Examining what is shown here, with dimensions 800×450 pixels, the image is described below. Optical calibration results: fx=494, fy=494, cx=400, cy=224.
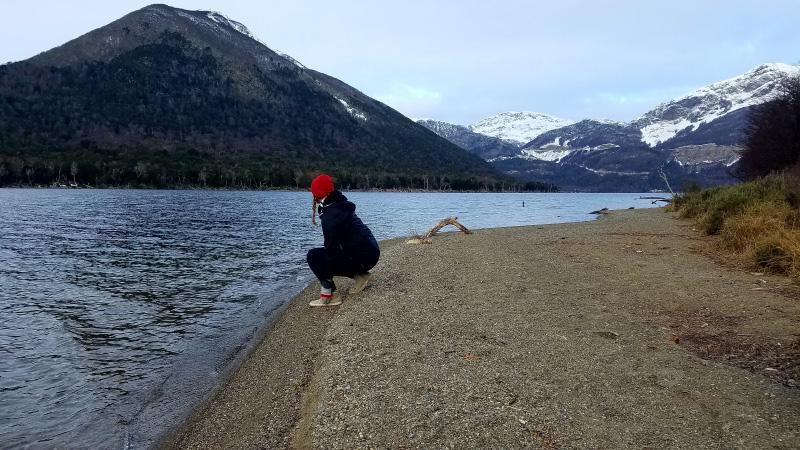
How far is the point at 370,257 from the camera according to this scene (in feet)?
35.0

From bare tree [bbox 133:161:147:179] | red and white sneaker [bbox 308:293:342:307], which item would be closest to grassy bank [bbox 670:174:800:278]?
red and white sneaker [bbox 308:293:342:307]

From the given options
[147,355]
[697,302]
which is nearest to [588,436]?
[697,302]

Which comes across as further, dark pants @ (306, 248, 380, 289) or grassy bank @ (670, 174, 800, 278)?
grassy bank @ (670, 174, 800, 278)

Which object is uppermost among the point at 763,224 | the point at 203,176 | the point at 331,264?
the point at 203,176

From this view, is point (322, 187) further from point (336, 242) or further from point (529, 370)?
point (529, 370)

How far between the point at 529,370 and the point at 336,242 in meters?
5.21

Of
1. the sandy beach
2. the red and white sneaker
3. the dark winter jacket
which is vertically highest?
the dark winter jacket

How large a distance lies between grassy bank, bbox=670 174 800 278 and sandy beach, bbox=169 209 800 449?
30.5 inches

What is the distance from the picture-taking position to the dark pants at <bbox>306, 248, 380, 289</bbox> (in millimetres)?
10320

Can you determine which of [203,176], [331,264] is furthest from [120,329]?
[203,176]

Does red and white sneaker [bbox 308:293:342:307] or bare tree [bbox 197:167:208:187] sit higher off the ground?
bare tree [bbox 197:167:208:187]

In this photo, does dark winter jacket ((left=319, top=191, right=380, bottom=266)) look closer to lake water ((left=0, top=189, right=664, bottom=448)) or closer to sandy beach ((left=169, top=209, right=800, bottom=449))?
sandy beach ((left=169, top=209, right=800, bottom=449))

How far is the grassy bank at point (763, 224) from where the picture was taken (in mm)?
11500

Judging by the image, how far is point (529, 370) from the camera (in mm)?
6168
